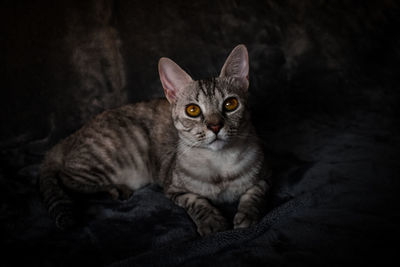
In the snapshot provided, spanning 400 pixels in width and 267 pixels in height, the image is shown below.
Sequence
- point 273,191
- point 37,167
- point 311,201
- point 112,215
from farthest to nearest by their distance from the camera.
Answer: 1. point 37,167
2. point 273,191
3. point 112,215
4. point 311,201

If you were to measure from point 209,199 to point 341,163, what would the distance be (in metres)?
0.88

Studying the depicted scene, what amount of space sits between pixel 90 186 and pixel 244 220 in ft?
3.30

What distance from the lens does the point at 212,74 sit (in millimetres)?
2691

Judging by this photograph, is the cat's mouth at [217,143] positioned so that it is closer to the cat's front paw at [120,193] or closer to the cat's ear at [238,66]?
the cat's ear at [238,66]

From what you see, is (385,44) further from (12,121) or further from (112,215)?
(12,121)

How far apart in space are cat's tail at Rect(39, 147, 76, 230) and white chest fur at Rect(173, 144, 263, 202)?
0.64m

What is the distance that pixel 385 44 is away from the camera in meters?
2.54

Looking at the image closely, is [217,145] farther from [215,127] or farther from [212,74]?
[212,74]

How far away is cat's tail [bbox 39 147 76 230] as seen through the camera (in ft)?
5.17

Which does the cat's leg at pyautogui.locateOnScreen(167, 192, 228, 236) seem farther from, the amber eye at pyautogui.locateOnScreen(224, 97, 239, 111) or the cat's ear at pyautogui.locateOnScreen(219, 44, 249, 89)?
the cat's ear at pyautogui.locateOnScreen(219, 44, 249, 89)

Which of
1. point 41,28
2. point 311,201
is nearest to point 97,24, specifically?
point 41,28

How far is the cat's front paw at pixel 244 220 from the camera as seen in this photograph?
1.49m

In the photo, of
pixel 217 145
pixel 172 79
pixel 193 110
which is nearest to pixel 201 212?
pixel 217 145

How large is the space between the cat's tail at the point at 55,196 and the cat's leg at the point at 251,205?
2.68 feet
